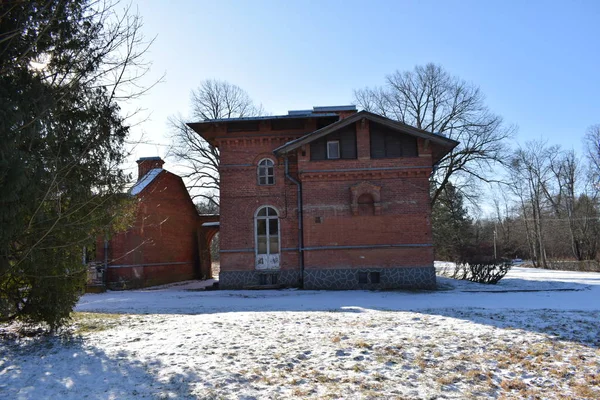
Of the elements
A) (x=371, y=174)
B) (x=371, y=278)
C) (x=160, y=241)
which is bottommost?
(x=371, y=278)

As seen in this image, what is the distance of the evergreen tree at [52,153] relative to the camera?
5.45m

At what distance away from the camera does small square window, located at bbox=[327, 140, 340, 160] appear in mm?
17828

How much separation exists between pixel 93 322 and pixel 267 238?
965 cm

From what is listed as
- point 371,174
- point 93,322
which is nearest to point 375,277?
point 371,174

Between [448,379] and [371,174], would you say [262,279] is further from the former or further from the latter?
[448,379]

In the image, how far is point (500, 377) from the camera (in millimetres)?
5461

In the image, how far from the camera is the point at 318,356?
20.8 ft

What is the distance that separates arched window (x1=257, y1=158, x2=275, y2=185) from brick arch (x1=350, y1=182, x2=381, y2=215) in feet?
12.4

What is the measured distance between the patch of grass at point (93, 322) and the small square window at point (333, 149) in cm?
1033

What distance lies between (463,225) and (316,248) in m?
27.4

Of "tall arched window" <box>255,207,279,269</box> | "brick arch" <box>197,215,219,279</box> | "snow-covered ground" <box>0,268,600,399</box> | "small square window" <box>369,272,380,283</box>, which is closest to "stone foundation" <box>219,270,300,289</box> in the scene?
"tall arched window" <box>255,207,279,269</box>

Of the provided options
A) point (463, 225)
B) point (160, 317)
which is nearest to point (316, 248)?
point (160, 317)

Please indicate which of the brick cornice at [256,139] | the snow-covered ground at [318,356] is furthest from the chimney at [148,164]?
the snow-covered ground at [318,356]

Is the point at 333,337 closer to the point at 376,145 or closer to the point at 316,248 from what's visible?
the point at 316,248
